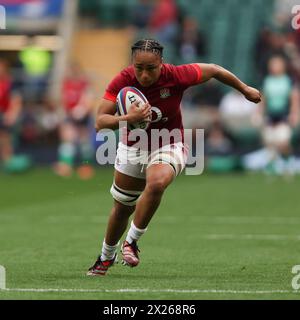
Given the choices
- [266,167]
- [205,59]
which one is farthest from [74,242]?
[205,59]

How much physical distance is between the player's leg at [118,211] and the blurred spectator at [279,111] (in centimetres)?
1158

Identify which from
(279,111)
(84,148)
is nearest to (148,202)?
(279,111)

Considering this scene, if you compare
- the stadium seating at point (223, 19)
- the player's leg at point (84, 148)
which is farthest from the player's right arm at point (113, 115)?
the stadium seating at point (223, 19)

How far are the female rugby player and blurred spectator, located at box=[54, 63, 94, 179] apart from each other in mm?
12723

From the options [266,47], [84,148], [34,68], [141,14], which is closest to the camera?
[84,148]

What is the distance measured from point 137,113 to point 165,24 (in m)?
18.0

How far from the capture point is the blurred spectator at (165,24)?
84.8 ft

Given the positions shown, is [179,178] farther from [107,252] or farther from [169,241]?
[107,252]

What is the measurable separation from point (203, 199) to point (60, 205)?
2266 mm

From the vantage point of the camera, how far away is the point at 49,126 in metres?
24.3

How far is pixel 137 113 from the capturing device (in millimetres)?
8117

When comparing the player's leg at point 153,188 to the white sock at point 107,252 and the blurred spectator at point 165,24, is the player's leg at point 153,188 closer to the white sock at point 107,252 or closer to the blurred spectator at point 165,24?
the white sock at point 107,252

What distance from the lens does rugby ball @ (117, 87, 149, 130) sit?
8.20 meters

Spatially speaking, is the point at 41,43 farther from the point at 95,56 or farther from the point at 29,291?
the point at 29,291
